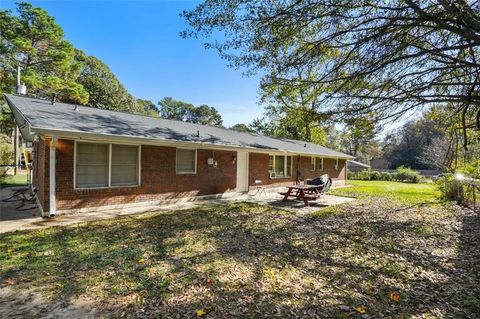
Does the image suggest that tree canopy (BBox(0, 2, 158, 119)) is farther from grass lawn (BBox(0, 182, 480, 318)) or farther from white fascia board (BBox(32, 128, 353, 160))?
grass lawn (BBox(0, 182, 480, 318))

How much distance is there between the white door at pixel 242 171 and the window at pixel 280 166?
2.21 metres

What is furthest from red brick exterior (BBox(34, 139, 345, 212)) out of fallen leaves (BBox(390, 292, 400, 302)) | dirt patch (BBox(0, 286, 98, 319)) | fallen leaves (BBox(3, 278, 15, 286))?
fallen leaves (BBox(390, 292, 400, 302))

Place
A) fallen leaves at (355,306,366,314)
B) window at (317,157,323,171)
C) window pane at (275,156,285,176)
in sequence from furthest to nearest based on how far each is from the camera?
1. window at (317,157,323,171)
2. window pane at (275,156,285,176)
3. fallen leaves at (355,306,366,314)

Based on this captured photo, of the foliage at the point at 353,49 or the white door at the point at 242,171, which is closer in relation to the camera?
the foliage at the point at 353,49

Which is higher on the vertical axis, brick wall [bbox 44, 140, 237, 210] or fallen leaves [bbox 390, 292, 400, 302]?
brick wall [bbox 44, 140, 237, 210]

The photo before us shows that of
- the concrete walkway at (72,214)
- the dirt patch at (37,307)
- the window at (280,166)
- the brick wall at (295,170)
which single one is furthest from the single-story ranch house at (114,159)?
the dirt patch at (37,307)

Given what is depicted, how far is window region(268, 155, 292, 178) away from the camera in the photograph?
15.8 meters

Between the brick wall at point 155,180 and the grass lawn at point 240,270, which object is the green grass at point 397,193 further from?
the brick wall at point 155,180

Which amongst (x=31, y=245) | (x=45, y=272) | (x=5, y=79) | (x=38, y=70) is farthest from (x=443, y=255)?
(x=38, y=70)

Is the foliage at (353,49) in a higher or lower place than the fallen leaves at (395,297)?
higher

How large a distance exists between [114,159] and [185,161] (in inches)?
118

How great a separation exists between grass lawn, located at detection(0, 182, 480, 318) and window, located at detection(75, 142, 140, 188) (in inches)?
71.6

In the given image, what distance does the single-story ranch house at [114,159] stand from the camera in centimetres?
757

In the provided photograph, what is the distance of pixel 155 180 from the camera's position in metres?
9.90
